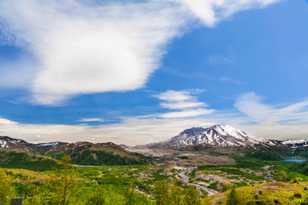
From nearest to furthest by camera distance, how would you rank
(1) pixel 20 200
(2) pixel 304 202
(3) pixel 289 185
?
(1) pixel 20 200 → (2) pixel 304 202 → (3) pixel 289 185

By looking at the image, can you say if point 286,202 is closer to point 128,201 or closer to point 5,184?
point 128,201

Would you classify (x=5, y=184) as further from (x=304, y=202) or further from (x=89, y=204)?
(x=304, y=202)

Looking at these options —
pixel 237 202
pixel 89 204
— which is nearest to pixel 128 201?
pixel 237 202

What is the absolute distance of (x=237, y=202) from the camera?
5202 inches

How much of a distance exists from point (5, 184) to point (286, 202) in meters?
104

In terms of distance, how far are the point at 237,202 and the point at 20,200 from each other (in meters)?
98.8

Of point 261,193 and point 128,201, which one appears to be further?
point 261,193

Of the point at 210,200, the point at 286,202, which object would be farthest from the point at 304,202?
the point at 210,200

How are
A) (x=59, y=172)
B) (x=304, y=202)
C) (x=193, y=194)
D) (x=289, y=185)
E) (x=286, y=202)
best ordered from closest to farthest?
(x=59, y=172) < (x=193, y=194) < (x=304, y=202) < (x=286, y=202) < (x=289, y=185)

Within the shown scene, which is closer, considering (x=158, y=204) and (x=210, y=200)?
(x=158, y=204)

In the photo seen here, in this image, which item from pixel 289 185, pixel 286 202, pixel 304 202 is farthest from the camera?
pixel 289 185

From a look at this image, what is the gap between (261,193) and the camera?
481 feet

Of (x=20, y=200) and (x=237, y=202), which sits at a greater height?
(x=20, y=200)

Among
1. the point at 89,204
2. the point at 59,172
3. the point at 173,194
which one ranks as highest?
the point at 59,172
